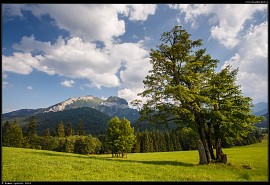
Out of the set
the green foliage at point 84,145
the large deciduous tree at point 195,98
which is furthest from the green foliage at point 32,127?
the large deciduous tree at point 195,98

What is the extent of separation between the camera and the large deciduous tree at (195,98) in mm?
25469

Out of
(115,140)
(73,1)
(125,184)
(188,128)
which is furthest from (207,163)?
(115,140)

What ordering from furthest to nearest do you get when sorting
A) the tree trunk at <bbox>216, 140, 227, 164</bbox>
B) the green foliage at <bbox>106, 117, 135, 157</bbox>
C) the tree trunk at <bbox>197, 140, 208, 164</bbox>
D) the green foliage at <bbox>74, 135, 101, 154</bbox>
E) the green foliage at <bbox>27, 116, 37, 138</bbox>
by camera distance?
the green foliage at <bbox>74, 135, 101, 154</bbox>, the green foliage at <bbox>27, 116, 37, 138</bbox>, the green foliage at <bbox>106, 117, 135, 157</bbox>, the tree trunk at <bbox>216, 140, 227, 164</bbox>, the tree trunk at <bbox>197, 140, 208, 164</bbox>

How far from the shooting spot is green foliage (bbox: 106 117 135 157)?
6769 centimetres

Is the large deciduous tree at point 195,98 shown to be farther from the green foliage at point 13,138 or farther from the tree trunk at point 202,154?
the green foliage at point 13,138

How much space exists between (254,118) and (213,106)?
194 inches

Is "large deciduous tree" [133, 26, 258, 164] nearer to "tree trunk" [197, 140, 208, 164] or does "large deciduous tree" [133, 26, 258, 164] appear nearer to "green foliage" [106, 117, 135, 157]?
"tree trunk" [197, 140, 208, 164]

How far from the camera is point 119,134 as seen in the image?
68.5 m

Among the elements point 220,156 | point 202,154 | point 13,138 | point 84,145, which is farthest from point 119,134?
point 13,138

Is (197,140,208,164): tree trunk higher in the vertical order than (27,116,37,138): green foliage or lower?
lower

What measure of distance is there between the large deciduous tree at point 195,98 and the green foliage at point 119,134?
1677 inches

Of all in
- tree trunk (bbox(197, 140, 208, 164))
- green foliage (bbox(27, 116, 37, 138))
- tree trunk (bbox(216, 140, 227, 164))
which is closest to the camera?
tree trunk (bbox(197, 140, 208, 164))

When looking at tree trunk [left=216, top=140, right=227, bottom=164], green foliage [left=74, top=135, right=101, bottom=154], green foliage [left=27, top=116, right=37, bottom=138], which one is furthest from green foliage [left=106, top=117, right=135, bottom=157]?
green foliage [left=27, top=116, right=37, bottom=138]

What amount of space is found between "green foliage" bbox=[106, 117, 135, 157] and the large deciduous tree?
42.6m
